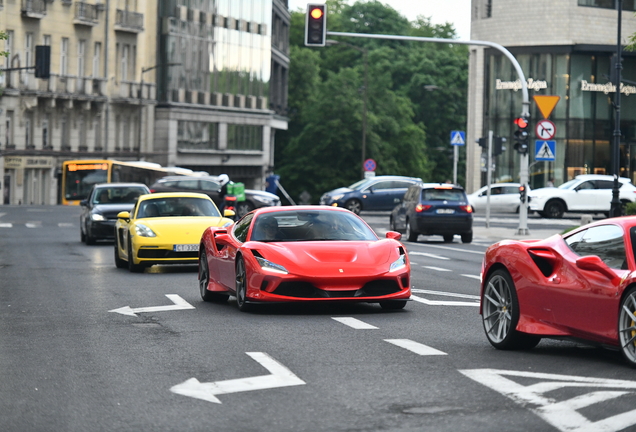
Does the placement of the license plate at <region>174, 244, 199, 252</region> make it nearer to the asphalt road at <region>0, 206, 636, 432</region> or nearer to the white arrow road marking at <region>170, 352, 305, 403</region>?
the asphalt road at <region>0, 206, 636, 432</region>

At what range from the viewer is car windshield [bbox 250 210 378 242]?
47.8ft

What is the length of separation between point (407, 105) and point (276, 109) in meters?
11.2

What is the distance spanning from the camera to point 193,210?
74.3 feet

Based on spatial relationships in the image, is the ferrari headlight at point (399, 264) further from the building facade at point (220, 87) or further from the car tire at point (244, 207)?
the building facade at point (220, 87)

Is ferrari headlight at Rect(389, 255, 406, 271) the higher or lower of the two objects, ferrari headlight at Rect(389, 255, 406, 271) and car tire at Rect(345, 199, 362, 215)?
the higher

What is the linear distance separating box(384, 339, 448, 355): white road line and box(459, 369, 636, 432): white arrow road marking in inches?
43.4

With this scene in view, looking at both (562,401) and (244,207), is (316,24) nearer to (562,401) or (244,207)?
(244,207)

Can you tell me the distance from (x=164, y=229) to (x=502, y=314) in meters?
11.2

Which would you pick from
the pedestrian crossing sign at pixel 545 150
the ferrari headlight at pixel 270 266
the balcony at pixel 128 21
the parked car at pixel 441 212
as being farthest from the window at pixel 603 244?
the balcony at pixel 128 21

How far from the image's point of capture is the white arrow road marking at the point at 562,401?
714cm

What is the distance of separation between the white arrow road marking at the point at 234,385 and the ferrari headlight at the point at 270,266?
4.30 metres

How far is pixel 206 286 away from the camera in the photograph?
51.6 ft

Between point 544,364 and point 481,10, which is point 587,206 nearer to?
point 481,10

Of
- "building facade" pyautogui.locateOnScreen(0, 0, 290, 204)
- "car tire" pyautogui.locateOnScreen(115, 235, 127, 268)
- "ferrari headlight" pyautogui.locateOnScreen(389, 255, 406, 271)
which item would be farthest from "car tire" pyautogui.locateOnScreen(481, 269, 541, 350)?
"building facade" pyautogui.locateOnScreen(0, 0, 290, 204)
